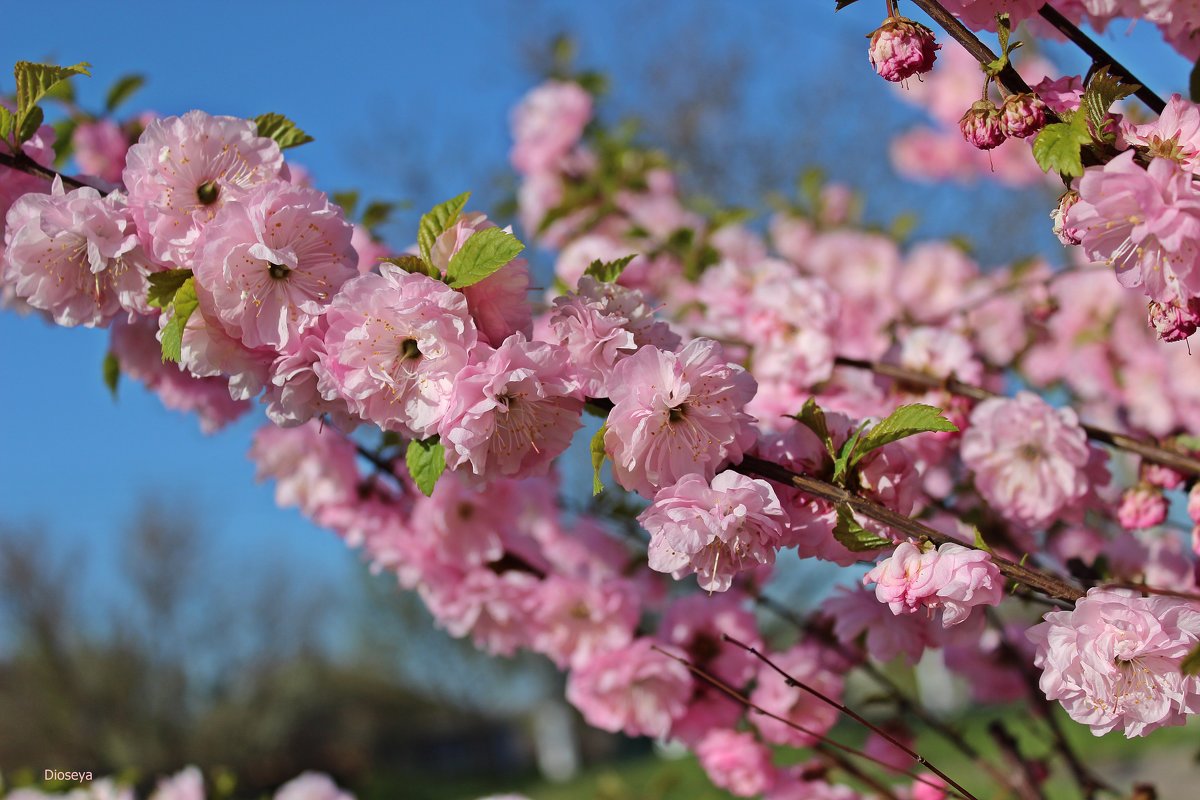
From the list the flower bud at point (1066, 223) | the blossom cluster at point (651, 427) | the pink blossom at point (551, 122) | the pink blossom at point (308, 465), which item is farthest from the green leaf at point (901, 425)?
the pink blossom at point (551, 122)

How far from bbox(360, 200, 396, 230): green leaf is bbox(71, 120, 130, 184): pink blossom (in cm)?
41

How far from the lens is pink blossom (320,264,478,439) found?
2.57 ft

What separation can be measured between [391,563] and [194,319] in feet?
2.55

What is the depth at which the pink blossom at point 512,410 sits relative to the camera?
77cm

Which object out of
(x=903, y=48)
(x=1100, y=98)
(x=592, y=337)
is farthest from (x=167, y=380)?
(x=1100, y=98)

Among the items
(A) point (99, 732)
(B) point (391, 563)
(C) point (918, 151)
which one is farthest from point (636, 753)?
(B) point (391, 563)

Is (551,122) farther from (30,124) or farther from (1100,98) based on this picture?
(1100,98)

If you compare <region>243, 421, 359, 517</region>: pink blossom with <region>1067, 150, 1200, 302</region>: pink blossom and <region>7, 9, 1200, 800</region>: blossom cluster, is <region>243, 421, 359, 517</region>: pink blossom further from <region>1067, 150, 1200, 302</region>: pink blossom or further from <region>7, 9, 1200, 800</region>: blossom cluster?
<region>1067, 150, 1200, 302</region>: pink blossom

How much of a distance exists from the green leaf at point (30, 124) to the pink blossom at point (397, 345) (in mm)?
381

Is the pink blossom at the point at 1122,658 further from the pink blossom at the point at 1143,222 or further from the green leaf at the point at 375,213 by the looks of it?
the green leaf at the point at 375,213

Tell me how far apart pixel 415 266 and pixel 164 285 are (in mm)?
217

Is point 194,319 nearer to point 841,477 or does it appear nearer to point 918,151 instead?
point 841,477

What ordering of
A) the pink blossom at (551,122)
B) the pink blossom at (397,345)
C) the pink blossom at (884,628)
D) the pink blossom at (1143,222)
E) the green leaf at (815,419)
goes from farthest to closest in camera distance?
the pink blossom at (551,122), the pink blossom at (884,628), the green leaf at (815,419), the pink blossom at (397,345), the pink blossom at (1143,222)

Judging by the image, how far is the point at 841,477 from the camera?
0.85 meters
